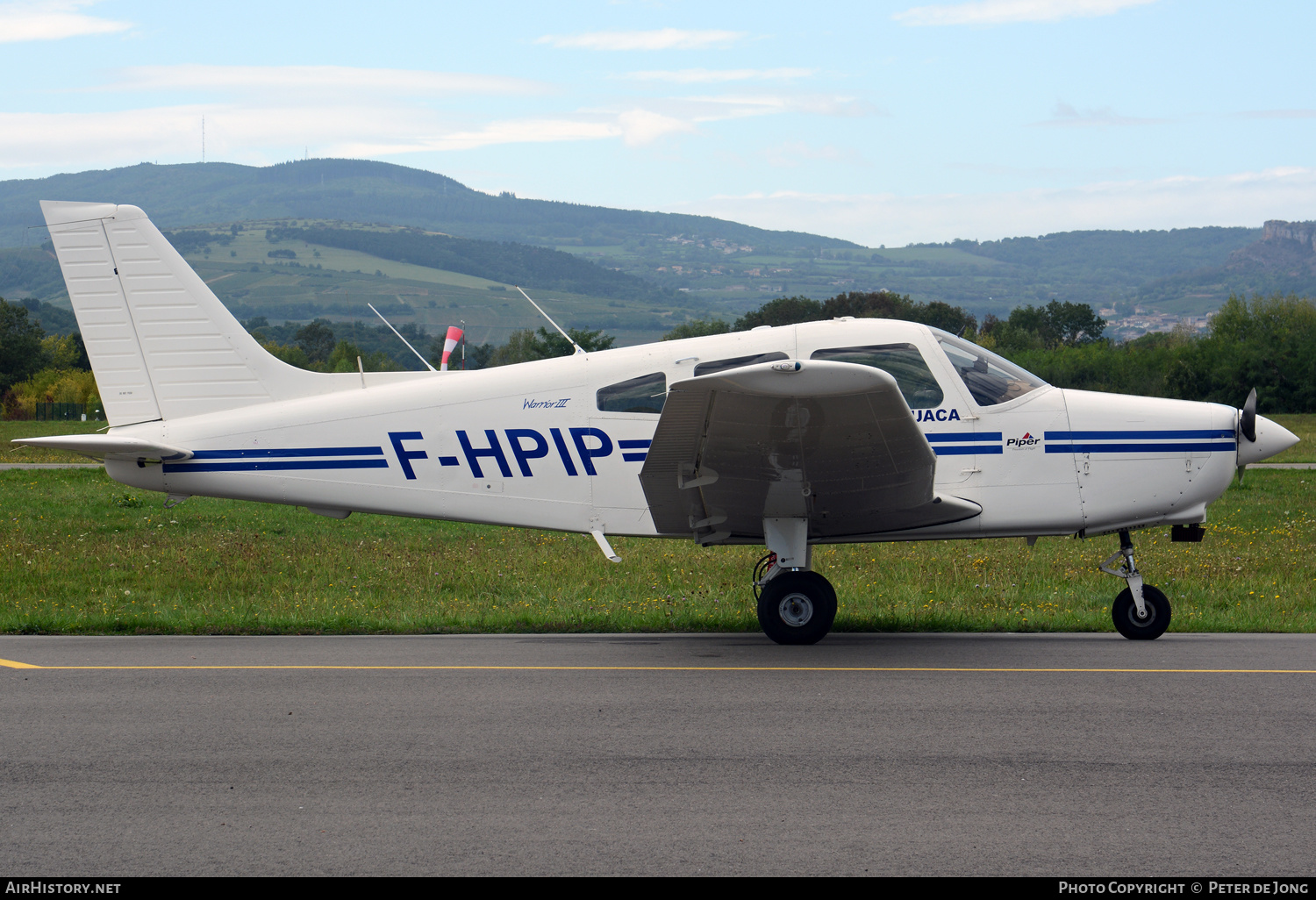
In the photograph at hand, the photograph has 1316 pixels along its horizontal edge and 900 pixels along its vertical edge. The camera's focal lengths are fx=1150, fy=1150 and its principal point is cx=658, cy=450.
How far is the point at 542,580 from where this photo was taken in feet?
41.7

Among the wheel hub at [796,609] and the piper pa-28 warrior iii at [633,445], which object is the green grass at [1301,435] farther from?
the wheel hub at [796,609]

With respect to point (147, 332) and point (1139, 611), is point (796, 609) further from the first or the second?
point (147, 332)

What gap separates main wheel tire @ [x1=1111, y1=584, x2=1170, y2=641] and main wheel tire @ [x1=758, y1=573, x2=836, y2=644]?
7.58ft

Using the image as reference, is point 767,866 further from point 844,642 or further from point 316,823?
point 844,642

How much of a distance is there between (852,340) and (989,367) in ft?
3.76

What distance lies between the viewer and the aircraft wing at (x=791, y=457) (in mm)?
7246

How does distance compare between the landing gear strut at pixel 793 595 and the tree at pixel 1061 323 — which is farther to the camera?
the tree at pixel 1061 323

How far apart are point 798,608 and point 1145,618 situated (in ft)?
9.03

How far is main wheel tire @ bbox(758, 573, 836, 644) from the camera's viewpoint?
877cm

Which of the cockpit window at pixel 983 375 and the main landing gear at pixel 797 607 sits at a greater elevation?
the cockpit window at pixel 983 375

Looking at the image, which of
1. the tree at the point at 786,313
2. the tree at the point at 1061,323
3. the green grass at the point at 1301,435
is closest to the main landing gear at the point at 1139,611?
the green grass at the point at 1301,435

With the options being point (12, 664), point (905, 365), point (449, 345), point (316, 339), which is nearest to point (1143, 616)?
point (905, 365)

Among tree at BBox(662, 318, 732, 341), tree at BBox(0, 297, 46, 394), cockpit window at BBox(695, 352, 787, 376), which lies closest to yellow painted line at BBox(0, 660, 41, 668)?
cockpit window at BBox(695, 352, 787, 376)

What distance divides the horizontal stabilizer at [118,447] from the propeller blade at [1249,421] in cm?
835
